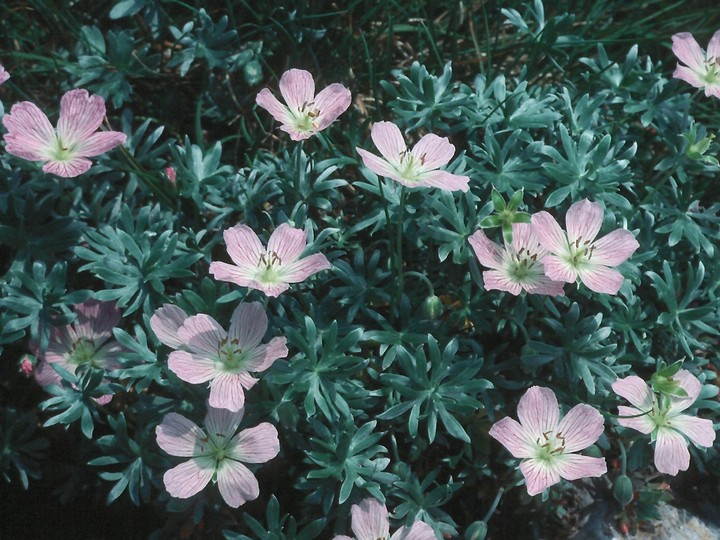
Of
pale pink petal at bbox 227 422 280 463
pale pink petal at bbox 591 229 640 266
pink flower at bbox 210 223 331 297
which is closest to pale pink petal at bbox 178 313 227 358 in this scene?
pink flower at bbox 210 223 331 297

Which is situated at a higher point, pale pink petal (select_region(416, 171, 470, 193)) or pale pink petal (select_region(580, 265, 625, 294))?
pale pink petal (select_region(416, 171, 470, 193))

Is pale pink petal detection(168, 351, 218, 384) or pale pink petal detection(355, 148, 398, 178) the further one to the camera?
pale pink petal detection(355, 148, 398, 178)

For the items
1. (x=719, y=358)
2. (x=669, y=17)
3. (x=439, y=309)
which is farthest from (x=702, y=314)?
(x=669, y=17)

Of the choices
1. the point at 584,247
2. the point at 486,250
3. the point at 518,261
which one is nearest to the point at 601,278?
the point at 584,247

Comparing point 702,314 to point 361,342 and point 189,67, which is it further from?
point 189,67

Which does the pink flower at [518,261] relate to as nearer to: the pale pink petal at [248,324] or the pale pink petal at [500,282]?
the pale pink petal at [500,282]

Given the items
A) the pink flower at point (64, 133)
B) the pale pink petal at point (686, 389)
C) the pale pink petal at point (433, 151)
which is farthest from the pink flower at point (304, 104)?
the pale pink petal at point (686, 389)

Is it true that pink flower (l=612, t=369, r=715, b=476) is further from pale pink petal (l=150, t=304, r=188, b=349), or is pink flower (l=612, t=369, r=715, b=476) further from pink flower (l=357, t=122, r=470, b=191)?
pale pink petal (l=150, t=304, r=188, b=349)
